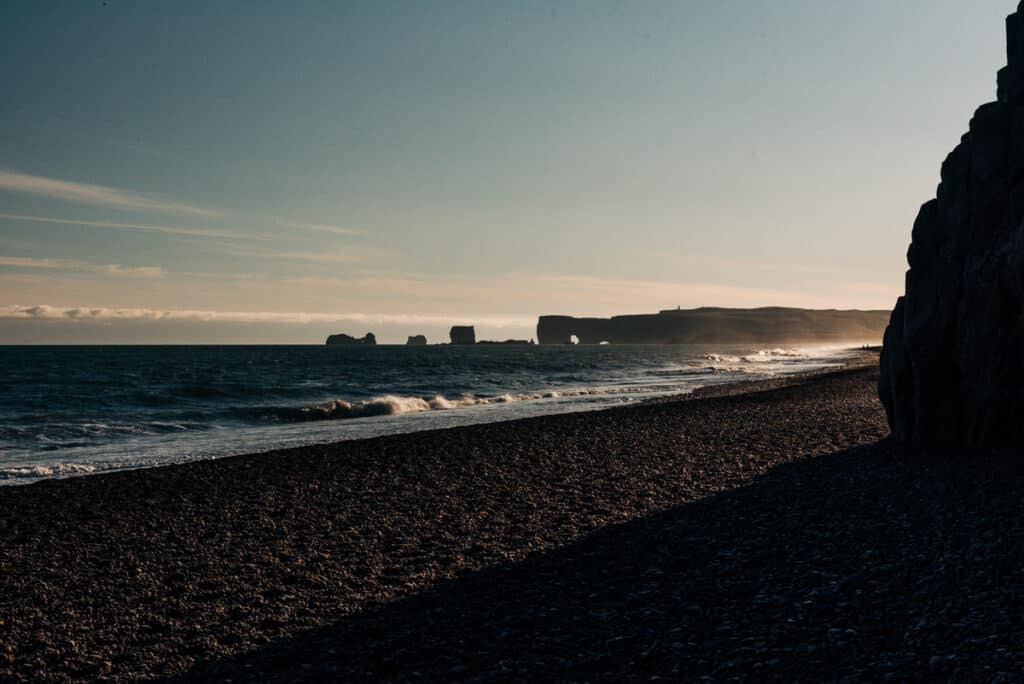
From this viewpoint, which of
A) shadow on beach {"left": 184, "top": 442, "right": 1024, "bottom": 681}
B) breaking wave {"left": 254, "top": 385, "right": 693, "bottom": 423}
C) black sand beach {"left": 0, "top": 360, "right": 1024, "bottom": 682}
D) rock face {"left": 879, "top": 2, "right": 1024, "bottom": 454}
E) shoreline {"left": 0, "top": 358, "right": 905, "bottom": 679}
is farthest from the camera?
breaking wave {"left": 254, "top": 385, "right": 693, "bottom": 423}

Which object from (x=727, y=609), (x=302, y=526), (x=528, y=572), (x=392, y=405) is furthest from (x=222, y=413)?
(x=727, y=609)

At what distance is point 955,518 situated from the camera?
10.9 meters

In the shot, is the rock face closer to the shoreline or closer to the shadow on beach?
the shoreline

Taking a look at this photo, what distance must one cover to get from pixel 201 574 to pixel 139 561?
1.59 meters

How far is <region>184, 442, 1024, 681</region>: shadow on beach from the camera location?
674cm

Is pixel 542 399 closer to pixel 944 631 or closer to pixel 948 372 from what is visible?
pixel 948 372

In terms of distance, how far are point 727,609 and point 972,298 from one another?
11.9 meters

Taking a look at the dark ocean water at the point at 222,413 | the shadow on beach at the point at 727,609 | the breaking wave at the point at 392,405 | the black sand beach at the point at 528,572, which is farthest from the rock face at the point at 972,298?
the breaking wave at the point at 392,405

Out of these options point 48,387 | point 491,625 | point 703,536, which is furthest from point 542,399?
point 48,387

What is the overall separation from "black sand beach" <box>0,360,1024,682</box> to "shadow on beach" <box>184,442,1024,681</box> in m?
0.03

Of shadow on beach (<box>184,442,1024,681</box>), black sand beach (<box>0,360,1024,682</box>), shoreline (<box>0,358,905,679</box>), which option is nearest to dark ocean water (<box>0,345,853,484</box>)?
shoreline (<box>0,358,905,679</box>)

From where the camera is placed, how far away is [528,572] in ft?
33.7

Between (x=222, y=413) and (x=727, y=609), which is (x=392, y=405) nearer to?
(x=222, y=413)

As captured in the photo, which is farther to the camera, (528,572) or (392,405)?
(392,405)
